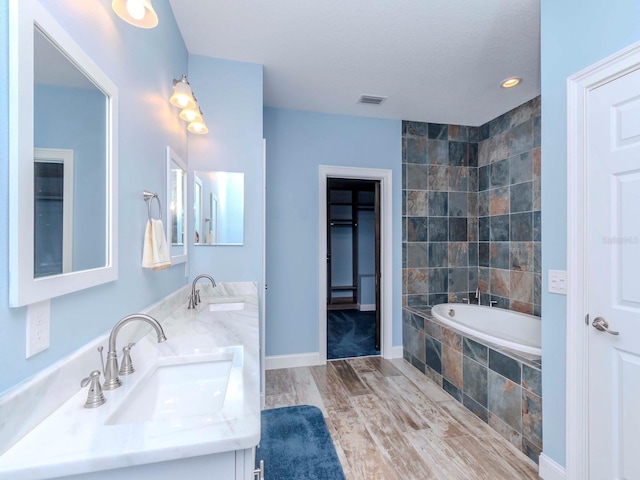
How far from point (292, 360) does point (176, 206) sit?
199 centimetres

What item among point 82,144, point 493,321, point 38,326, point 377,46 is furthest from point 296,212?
point 38,326

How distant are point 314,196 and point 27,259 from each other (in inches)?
105

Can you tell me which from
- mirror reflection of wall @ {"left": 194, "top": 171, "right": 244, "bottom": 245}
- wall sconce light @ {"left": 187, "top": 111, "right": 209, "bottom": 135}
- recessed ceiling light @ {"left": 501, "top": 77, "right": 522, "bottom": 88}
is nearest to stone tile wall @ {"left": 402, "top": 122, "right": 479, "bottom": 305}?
recessed ceiling light @ {"left": 501, "top": 77, "right": 522, "bottom": 88}

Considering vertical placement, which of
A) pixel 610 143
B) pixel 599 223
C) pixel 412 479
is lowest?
pixel 412 479

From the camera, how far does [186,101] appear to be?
5.58 ft

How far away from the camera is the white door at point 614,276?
1.30 metres

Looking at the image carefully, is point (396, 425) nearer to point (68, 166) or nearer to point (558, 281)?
point (558, 281)

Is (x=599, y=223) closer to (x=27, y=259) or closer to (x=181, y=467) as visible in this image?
(x=181, y=467)

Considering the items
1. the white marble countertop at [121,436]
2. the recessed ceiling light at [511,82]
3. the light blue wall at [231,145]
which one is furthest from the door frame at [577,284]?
the light blue wall at [231,145]

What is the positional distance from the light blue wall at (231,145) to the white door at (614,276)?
2.03m

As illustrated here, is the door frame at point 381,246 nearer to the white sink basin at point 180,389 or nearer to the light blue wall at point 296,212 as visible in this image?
the light blue wall at point 296,212

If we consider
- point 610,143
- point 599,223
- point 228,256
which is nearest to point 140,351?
point 228,256

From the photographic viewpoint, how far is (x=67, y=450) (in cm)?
64

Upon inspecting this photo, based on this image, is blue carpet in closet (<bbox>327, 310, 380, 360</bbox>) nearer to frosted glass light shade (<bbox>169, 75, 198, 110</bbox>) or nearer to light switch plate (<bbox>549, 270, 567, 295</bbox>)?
light switch plate (<bbox>549, 270, 567, 295</bbox>)
